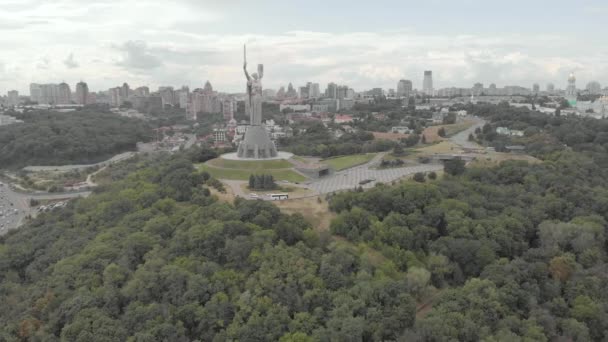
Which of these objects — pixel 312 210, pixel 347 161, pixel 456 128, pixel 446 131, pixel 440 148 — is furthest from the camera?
pixel 456 128

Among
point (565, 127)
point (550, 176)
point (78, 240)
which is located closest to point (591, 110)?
point (565, 127)

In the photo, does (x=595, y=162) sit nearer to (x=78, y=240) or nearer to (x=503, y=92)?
(x=78, y=240)

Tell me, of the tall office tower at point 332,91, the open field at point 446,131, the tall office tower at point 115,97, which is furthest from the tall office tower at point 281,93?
the open field at point 446,131

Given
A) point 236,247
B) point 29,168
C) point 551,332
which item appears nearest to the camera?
point 551,332

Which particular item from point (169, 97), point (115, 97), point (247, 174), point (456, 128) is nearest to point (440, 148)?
point (456, 128)

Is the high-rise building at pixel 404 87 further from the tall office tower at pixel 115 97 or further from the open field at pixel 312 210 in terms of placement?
the open field at pixel 312 210

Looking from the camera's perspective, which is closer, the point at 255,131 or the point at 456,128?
the point at 255,131

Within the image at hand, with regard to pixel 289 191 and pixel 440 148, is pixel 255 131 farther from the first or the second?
pixel 440 148
